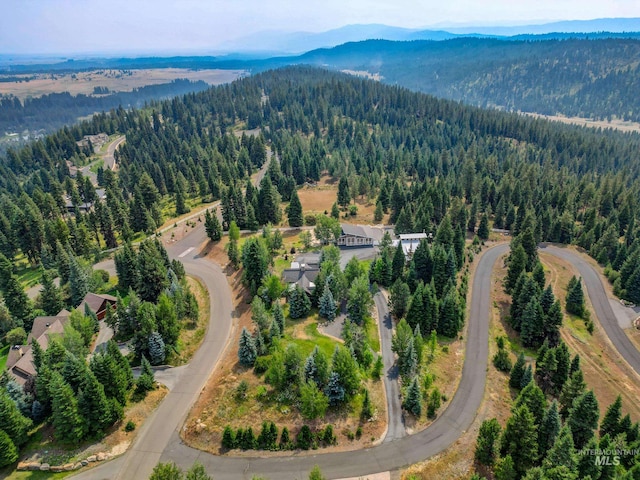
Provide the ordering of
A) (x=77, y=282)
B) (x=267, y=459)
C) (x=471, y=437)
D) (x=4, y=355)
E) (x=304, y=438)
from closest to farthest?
(x=267, y=459) < (x=304, y=438) < (x=471, y=437) < (x=4, y=355) < (x=77, y=282)

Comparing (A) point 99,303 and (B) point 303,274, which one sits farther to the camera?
(B) point 303,274

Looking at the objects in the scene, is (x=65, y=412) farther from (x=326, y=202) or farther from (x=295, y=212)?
(x=326, y=202)

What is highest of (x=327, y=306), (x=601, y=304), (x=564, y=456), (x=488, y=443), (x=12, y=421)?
(x=12, y=421)

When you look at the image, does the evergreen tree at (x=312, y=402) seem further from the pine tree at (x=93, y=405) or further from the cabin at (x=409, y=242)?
the cabin at (x=409, y=242)

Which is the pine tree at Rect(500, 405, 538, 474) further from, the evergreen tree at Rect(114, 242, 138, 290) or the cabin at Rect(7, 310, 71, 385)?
the evergreen tree at Rect(114, 242, 138, 290)

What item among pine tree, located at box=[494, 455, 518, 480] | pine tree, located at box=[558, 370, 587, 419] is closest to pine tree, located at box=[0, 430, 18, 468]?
pine tree, located at box=[494, 455, 518, 480]

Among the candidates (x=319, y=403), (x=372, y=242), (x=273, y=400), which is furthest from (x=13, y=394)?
(x=372, y=242)

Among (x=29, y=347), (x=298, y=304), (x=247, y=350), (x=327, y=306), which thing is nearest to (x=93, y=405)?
(x=247, y=350)
